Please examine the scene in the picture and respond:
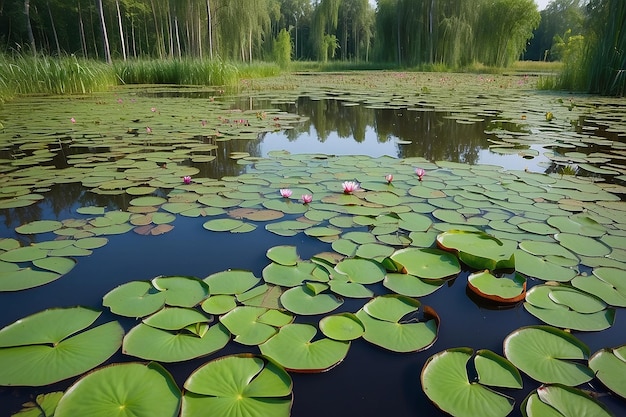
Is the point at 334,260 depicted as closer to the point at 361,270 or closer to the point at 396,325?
the point at 361,270

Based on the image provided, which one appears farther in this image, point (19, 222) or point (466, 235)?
point (19, 222)

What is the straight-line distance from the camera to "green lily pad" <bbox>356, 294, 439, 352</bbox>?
2.80 feet

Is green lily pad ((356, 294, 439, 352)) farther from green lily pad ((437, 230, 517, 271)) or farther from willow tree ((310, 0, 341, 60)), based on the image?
willow tree ((310, 0, 341, 60))

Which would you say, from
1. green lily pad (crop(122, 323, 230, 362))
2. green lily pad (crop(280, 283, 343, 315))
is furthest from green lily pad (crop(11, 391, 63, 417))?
green lily pad (crop(280, 283, 343, 315))

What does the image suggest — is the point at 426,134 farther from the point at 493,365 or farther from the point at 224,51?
the point at 224,51

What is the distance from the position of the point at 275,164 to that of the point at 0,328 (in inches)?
65.5

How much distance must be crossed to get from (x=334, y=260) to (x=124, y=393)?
2.27ft

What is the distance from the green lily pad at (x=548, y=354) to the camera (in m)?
0.76

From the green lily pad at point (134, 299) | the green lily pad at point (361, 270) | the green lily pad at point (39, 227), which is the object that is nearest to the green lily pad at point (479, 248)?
the green lily pad at point (361, 270)

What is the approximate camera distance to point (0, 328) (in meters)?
0.90

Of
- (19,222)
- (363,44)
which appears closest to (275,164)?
(19,222)

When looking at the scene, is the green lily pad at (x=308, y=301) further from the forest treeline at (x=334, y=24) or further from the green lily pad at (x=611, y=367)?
the forest treeline at (x=334, y=24)

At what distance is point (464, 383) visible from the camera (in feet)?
2.41

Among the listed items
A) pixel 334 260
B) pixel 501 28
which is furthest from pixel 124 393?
pixel 501 28
